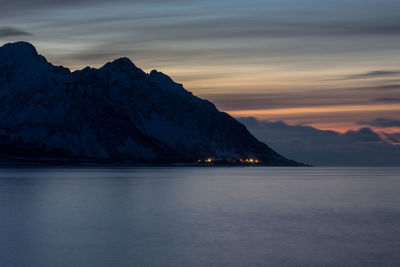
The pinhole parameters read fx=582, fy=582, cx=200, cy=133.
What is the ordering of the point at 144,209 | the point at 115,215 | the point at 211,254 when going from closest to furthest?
1. the point at 211,254
2. the point at 115,215
3. the point at 144,209

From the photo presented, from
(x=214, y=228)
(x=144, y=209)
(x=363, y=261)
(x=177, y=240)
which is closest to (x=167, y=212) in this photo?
(x=144, y=209)

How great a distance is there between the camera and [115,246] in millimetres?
43156

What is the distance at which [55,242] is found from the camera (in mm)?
44969

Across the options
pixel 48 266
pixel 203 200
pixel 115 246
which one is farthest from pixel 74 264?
pixel 203 200

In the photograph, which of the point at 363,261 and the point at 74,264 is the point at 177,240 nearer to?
the point at 74,264

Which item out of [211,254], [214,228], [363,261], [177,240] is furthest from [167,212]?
[363,261]

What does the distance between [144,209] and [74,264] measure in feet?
127

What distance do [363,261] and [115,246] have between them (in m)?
17.8

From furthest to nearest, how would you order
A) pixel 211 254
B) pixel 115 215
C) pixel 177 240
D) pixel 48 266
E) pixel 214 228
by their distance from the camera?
pixel 115 215 → pixel 214 228 → pixel 177 240 → pixel 211 254 → pixel 48 266

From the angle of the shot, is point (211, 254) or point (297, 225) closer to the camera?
point (211, 254)

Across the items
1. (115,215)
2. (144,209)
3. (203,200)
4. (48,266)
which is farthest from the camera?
(203,200)

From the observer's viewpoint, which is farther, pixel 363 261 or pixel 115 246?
pixel 115 246

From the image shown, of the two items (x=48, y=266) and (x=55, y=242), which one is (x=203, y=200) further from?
(x=48, y=266)

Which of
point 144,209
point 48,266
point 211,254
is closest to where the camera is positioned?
point 48,266
